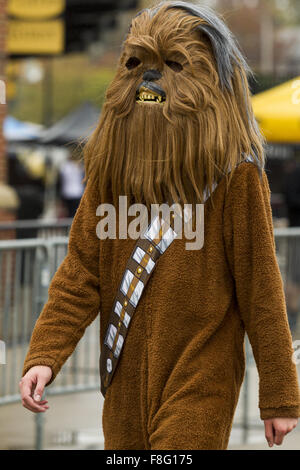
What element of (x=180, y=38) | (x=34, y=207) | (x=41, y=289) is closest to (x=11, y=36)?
(x=34, y=207)

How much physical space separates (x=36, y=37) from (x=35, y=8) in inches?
18.6

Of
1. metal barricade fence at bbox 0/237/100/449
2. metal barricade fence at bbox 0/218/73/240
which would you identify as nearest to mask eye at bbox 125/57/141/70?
metal barricade fence at bbox 0/237/100/449

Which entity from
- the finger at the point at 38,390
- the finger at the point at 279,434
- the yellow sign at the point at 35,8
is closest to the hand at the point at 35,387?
the finger at the point at 38,390

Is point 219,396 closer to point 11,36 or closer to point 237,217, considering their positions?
point 237,217

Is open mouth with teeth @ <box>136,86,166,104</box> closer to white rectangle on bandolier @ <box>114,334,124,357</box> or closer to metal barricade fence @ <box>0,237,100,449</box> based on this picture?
white rectangle on bandolier @ <box>114,334,124,357</box>

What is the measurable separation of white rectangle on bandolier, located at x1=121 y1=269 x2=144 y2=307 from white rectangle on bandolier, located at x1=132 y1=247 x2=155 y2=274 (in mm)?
46

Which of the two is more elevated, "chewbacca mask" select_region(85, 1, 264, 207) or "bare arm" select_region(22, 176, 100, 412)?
"chewbacca mask" select_region(85, 1, 264, 207)

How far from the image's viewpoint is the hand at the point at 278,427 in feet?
9.56

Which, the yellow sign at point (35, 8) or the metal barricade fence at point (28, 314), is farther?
the yellow sign at point (35, 8)

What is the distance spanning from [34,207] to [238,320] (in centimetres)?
1228

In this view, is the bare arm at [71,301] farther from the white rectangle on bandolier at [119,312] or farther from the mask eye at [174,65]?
the mask eye at [174,65]

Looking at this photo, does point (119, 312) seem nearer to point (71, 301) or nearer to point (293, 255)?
point (71, 301)

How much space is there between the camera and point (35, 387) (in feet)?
9.78

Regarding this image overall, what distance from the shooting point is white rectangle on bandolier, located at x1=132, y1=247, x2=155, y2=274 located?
2.99 meters
